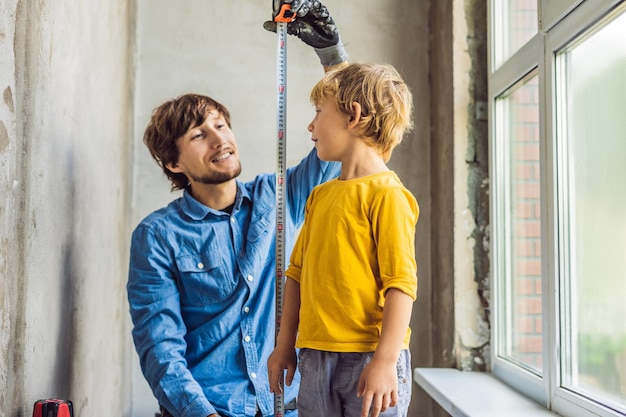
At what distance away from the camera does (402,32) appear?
3.18m

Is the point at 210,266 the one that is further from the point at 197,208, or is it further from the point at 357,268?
the point at 357,268

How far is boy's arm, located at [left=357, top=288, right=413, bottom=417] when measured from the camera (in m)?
1.27

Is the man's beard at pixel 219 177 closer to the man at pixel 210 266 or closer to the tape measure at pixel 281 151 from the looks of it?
the man at pixel 210 266

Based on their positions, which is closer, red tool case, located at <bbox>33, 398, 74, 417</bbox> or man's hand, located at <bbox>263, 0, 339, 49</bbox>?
red tool case, located at <bbox>33, 398, 74, 417</bbox>

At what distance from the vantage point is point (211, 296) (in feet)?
6.21

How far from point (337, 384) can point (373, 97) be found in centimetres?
62

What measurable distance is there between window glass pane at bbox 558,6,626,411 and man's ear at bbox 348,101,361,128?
73cm

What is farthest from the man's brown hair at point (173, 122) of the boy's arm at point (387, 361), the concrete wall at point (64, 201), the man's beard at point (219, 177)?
the boy's arm at point (387, 361)

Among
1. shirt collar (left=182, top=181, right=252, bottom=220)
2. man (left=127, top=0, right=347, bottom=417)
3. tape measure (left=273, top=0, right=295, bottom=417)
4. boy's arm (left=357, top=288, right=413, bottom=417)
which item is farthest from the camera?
shirt collar (left=182, top=181, right=252, bottom=220)

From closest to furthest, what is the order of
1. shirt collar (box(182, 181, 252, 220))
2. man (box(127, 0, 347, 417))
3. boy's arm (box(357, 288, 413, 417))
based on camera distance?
boy's arm (box(357, 288, 413, 417)) → man (box(127, 0, 347, 417)) → shirt collar (box(182, 181, 252, 220))

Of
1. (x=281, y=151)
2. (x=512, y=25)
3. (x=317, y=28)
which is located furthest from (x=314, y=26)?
(x=512, y=25)

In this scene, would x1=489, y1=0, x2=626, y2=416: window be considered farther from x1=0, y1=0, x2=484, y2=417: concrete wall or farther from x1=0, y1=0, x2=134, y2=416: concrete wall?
x1=0, y1=0, x2=134, y2=416: concrete wall

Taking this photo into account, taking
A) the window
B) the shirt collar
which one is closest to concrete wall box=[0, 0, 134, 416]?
the shirt collar

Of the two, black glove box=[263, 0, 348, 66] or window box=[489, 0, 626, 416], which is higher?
black glove box=[263, 0, 348, 66]
